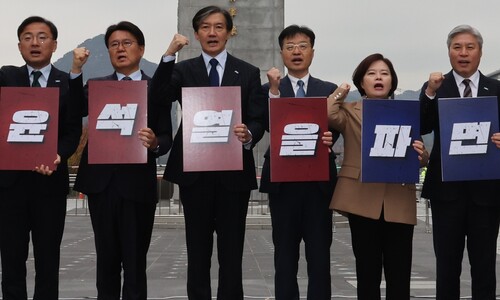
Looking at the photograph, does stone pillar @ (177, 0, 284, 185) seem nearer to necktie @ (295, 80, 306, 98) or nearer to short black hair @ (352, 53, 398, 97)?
necktie @ (295, 80, 306, 98)

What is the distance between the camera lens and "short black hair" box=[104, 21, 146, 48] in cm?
723

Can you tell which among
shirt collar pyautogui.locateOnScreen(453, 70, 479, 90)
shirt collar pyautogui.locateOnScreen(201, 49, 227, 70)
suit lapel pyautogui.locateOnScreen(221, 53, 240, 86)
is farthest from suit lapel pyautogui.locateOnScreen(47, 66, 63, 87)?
shirt collar pyautogui.locateOnScreen(453, 70, 479, 90)

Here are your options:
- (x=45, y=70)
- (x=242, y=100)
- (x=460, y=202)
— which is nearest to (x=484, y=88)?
(x=460, y=202)

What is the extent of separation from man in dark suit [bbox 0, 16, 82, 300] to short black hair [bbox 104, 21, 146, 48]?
514mm

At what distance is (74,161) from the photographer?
78.9 metres

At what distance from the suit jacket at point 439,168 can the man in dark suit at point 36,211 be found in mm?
2916

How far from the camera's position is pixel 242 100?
23.7 ft

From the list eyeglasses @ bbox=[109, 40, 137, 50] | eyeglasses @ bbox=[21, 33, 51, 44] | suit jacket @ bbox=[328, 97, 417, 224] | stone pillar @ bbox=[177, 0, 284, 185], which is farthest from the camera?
stone pillar @ bbox=[177, 0, 284, 185]

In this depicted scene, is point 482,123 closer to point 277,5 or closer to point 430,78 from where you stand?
point 430,78

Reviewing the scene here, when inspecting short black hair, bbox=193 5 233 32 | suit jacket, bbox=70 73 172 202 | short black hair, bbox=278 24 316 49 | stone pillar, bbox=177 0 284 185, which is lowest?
suit jacket, bbox=70 73 172 202

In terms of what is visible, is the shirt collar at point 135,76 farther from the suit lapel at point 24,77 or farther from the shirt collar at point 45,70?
the suit lapel at point 24,77

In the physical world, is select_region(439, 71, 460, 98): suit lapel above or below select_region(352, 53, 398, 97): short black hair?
below

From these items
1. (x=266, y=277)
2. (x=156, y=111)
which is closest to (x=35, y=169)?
(x=156, y=111)

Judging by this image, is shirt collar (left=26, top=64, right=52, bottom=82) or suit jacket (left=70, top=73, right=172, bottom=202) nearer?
suit jacket (left=70, top=73, right=172, bottom=202)
